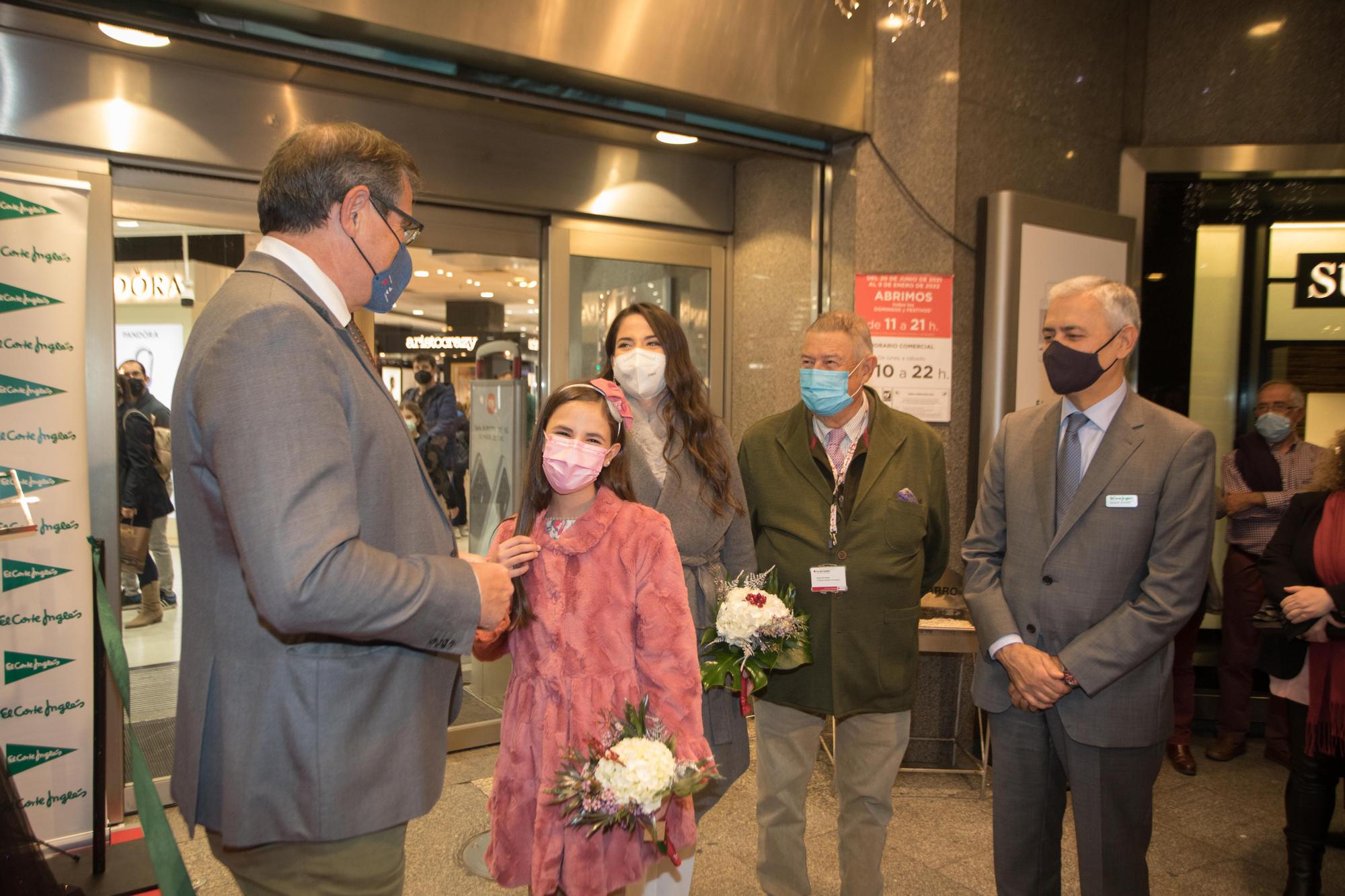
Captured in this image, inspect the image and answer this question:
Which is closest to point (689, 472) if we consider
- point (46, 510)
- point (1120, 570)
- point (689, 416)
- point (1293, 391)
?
point (689, 416)

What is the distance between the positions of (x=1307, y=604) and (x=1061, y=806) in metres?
1.06

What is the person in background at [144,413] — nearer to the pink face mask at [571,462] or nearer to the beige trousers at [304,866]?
the pink face mask at [571,462]

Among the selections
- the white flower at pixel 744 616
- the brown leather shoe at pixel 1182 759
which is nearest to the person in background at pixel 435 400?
the white flower at pixel 744 616

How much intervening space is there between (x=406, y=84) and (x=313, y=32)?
1.26 ft

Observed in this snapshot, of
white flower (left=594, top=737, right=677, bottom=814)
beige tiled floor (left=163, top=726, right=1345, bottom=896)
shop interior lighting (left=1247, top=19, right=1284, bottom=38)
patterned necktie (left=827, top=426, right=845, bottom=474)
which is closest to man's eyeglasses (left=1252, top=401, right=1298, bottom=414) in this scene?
beige tiled floor (left=163, top=726, right=1345, bottom=896)

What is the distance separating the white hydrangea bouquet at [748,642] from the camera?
2.39m

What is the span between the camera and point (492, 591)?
1.49 meters

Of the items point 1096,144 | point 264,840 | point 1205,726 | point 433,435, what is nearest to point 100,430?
point 433,435

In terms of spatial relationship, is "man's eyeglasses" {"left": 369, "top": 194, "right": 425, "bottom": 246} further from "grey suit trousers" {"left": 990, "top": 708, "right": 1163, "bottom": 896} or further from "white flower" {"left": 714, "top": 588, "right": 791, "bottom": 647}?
"grey suit trousers" {"left": 990, "top": 708, "right": 1163, "bottom": 896}

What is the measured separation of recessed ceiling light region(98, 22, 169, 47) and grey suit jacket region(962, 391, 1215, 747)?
3.29 metres

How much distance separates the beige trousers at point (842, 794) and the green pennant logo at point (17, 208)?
2924 mm

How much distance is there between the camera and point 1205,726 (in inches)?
193

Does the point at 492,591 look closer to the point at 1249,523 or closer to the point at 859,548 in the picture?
the point at 859,548

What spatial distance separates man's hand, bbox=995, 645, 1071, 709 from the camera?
2268 millimetres
